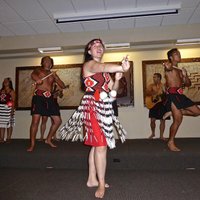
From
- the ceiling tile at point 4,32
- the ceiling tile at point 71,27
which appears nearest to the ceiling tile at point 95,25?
the ceiling tile at point 71,27

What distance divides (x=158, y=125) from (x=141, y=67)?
1.53 meters

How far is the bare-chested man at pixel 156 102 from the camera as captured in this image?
16.6 ft

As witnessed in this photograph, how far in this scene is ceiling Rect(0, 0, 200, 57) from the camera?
412 cm

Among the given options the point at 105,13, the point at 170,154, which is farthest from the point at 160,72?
the point at 170,154

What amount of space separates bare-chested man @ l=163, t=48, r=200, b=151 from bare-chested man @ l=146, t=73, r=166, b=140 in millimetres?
1598

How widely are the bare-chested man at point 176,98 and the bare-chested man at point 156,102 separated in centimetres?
160

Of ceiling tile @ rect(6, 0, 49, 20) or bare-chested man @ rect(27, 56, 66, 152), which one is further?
ceiling tile @ rect(6, 0, 49, 20)

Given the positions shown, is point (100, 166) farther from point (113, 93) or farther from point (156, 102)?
point (156, 102)

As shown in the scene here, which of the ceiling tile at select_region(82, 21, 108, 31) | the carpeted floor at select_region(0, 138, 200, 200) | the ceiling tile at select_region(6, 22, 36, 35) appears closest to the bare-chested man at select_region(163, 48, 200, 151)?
the carpeted floor at select_region(0, 138, 200, 200)

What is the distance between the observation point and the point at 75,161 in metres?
3.04

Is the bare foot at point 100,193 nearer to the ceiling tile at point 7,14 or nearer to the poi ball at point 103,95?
the poi ball at point 103,95

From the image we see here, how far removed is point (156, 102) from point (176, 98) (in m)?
1.99

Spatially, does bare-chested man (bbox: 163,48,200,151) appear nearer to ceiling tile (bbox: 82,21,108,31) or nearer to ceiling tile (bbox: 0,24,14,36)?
ceiling tile (bbox: 82,21,108,31)

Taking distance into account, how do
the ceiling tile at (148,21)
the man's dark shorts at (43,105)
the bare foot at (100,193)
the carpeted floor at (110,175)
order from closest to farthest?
the bare foot at (100,193) < the carpeted floor at (110,175) < the man's dark shorts at (43,105) < the ceiling tile at (148,21)
